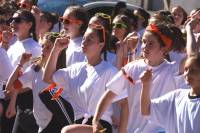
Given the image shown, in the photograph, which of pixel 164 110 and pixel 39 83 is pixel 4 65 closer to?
pixel 39 83

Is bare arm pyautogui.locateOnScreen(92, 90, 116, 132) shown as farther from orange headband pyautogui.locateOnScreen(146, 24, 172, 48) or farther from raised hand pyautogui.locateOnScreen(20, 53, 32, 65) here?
raised hand pyautogui.locateOnScreen(20, 53, 32, 65)

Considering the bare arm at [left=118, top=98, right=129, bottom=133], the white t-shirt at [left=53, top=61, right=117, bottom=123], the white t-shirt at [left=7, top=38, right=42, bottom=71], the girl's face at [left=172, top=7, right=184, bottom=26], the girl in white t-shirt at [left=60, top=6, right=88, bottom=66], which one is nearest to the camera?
the bare arm at [left=118, top=98, right=129, bottom=133]

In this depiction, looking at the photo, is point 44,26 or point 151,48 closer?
point 151,48

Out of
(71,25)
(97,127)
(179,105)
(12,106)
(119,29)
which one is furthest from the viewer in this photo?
(119,29)

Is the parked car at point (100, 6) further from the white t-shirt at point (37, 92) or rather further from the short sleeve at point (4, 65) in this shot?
the white t-shirt at point (37, 92)

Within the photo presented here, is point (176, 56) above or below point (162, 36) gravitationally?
below

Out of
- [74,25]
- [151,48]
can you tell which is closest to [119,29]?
[74,25]

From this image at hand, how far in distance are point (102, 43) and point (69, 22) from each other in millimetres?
1256

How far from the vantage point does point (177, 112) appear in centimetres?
450

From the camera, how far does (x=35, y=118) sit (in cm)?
607

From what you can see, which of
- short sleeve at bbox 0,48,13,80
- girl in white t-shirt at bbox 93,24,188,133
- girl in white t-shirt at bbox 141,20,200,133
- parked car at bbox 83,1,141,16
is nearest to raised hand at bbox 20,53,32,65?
short sleeve at bbox 0,48,13,80

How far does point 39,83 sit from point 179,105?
2.01 meters

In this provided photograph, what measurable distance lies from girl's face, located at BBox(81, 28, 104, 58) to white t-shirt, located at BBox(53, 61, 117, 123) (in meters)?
0.12

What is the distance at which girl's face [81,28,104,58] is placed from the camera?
17.8 ft
